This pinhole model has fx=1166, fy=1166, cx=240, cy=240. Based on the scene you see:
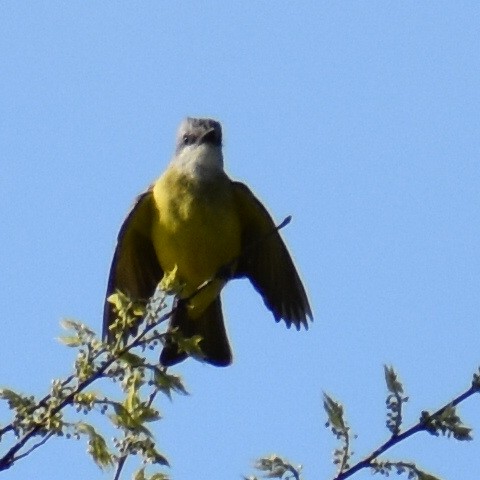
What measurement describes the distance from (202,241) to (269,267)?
2.22 ft

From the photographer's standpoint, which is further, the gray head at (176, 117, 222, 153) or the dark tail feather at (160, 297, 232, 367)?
the dark tail feather at (160, 297, 232, 367)

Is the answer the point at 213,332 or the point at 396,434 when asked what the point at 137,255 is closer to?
the point at 213,332

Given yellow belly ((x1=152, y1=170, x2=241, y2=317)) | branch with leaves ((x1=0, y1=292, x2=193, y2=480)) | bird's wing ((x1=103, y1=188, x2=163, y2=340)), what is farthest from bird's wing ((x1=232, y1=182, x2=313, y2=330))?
branch with leaves ((x1=0, y1=292, x2=193, y2=480))

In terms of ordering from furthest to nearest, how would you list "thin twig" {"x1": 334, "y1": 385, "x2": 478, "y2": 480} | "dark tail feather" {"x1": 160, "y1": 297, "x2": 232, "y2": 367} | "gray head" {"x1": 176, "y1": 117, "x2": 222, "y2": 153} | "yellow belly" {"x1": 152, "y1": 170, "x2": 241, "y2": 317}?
1. "dark tail feather" {"x1": 160, "y1": 297, "x2": 232, "y2": 367}
2. "gray head" {"x1": 176, "y1": 117, "x2": 222, "y2": 153}
3. "yellow belly" {"x1": 152, "y1": 170, "x2": 241, "y2": 317}
4. "thin twig" {"x1": 334, "y1": 385, "x2": 478, "y2": 480}

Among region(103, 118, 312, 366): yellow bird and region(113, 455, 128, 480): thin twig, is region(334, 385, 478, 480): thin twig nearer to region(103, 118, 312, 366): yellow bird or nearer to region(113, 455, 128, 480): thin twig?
region(113, 455, 128, 480): thin twig

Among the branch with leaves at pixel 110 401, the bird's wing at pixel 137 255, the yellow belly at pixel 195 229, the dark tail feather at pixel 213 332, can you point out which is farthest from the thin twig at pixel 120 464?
the dark tail feather at pixel 213 332

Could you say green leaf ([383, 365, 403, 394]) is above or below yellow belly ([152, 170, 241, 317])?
below

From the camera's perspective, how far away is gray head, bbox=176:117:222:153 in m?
8.12

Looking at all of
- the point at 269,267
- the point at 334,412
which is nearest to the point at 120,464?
the point at 334,412

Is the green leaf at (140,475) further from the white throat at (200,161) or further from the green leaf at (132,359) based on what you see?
the white throat at (200,161)

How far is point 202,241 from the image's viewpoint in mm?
7562

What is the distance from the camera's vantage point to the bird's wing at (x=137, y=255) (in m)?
7.92

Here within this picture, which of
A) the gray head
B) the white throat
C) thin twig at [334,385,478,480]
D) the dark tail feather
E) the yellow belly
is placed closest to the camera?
thin twig at [334,385,478,480]

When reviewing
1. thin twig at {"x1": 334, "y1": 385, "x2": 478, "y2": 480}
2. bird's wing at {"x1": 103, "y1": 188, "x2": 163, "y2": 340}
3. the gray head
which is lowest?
thin twig at {"x1": 334, "y1": 385, "x2": 478, "y2": 480}
